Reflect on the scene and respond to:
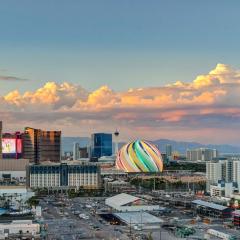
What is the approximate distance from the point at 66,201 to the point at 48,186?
806 cm

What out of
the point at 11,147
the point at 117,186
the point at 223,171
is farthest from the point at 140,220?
the point at 11,147

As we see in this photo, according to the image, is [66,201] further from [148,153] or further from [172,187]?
[148,153]

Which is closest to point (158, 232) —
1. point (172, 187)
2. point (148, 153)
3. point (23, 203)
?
point (23, 203)

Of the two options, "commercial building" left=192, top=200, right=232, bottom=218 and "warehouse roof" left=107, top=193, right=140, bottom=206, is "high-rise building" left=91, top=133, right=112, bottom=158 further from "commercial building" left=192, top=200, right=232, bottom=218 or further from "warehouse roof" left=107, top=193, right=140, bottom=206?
"commercial building" left=192, top=200, right=232, bottom=218

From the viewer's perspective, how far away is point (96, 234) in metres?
25.5

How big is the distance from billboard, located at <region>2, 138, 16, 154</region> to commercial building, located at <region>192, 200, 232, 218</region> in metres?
28.4

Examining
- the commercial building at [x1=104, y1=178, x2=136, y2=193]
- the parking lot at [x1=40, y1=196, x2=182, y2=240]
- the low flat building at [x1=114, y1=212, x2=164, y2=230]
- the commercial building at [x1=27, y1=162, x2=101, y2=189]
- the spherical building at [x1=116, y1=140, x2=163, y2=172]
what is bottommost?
the parking lot at [x1=40, y1=196, x2=182, y2=240]

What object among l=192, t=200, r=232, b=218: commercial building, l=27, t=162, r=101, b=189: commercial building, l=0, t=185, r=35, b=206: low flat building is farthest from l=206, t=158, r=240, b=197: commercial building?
l=0, t=185, r=35, b=206: low flat building

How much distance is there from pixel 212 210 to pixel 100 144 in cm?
5548

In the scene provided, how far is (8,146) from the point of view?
190 ft

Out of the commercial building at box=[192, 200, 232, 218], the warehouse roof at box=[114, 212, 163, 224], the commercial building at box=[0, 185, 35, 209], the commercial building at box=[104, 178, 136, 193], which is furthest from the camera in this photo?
the commercial building at box=[104, 178, 136, 193]

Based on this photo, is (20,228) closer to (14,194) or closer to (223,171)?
(14,194)

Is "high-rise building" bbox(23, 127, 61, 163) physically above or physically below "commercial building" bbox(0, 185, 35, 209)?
above

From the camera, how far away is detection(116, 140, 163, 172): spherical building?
53562 mm
